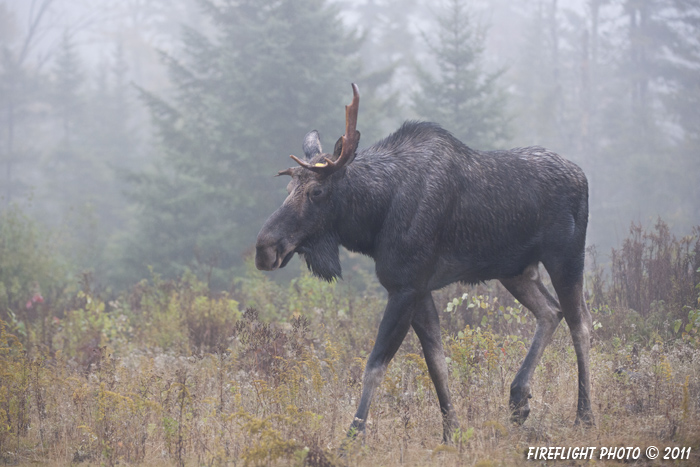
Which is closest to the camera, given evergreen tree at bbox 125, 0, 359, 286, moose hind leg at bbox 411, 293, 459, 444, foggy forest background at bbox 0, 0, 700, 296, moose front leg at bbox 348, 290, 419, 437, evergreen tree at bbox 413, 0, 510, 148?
moose front leg at bbox 348, 290, 419, 437

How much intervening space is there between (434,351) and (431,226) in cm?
102

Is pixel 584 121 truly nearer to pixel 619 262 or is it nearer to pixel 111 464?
pixel 619 262

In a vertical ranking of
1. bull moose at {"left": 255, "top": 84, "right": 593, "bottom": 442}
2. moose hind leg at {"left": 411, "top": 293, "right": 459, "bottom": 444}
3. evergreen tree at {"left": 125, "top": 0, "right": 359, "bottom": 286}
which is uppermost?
evergreen tree at {"left": 125, "top": 0, "right": 359, "bottom": 286}

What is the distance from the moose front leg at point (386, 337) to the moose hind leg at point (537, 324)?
1.22 meters

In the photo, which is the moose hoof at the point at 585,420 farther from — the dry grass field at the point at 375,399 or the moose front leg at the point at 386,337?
the moose front leg at the point at 386,337

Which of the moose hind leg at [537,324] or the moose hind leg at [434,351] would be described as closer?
the moose hind leg at [434,351]

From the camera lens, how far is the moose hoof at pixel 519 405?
4973mm

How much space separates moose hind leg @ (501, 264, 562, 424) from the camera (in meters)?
5.04

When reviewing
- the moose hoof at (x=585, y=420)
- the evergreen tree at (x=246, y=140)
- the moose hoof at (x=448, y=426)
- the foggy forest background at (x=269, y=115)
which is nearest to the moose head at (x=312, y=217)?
the moose hoof at (x=448, y=426)

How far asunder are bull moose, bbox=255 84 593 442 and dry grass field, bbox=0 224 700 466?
36cm

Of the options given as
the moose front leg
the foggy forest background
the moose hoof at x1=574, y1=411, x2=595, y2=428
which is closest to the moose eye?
the moose front leg

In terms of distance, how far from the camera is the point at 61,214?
33.3m

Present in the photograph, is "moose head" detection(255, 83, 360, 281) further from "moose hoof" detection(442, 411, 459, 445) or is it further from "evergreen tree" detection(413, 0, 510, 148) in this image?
"evergreen tree" detection(413, 0, 510, 148)

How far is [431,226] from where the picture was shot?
14.9 feet
